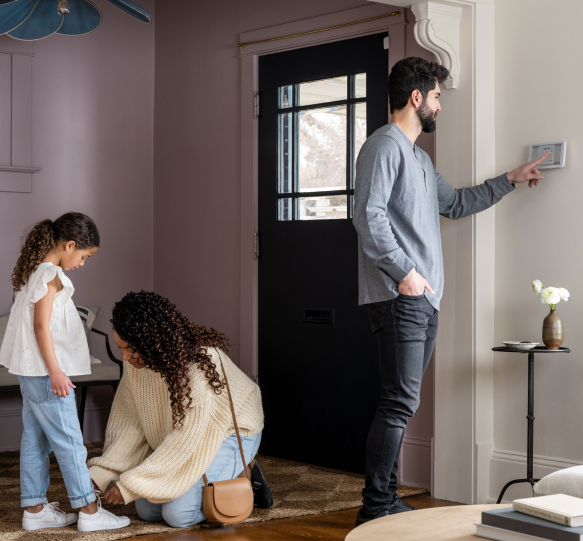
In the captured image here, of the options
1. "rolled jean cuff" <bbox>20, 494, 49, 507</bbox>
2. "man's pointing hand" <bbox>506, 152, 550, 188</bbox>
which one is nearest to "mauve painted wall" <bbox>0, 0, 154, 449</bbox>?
"rolled jean cuff" <bbox>20, 494, 49, 507</bbox>

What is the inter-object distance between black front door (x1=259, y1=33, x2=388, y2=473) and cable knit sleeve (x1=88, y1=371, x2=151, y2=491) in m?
1.22

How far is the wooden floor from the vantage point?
9.34 ft

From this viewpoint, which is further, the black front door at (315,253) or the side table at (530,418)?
the black front door at (315,253)

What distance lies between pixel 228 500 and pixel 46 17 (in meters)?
2.09

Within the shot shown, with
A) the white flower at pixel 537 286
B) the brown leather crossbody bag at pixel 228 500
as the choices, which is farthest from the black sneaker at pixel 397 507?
the white flower at pixel 537 286

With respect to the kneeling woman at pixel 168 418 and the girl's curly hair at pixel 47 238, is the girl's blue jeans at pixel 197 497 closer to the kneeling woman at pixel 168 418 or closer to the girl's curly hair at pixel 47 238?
the kneeling woman at pixel 168 418

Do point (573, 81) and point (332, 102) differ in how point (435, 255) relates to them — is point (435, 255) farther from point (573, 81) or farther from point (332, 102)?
point (332, 102)

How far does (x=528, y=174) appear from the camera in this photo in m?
3.20

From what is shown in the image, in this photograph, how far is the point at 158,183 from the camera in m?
5.11

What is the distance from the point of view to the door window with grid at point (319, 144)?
3.98 metres

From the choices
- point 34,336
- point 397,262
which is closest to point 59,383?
point 34,336

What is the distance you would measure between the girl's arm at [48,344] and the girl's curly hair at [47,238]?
0.45 feet

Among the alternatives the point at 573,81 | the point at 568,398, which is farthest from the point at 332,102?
the point at 568,398

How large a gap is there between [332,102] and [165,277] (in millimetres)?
1686
